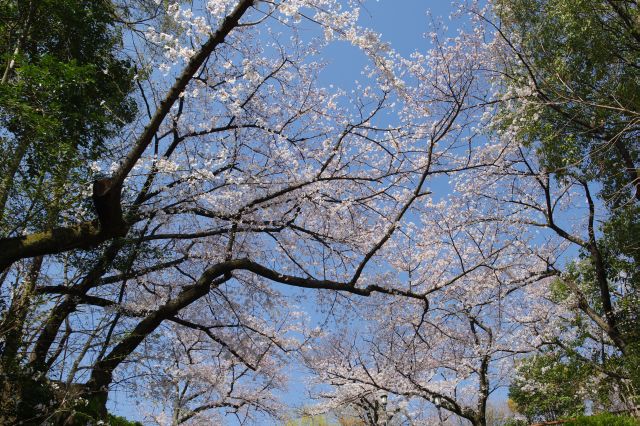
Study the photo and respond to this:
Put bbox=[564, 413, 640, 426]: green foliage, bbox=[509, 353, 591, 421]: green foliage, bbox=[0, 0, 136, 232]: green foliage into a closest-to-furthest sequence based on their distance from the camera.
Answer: bbox=[0, 0, 136, 232]: green foliage < bbox=[564, 413, 640, 426]: green foliage < bbox=[509, 353, 591, 421]: green foliage

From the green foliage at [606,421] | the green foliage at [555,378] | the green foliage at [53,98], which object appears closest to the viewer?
the green foliage at [53,98]

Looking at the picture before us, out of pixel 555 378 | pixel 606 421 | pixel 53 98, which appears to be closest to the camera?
pixel 53 98

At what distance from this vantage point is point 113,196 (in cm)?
385

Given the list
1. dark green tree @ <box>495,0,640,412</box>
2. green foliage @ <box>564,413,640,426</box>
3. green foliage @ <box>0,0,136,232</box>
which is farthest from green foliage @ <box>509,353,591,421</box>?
green foliage @ <box>0,0,136,232</box>

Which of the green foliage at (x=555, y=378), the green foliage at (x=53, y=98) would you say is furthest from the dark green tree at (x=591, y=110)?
the green foliage at (x=53, y=98)

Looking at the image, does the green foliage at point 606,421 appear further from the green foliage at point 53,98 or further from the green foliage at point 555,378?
the green foliage at point 53,98

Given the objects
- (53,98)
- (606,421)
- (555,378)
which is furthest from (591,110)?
(53,98)

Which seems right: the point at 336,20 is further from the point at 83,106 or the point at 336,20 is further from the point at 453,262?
the point at 453,262

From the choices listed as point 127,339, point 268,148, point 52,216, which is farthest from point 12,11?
point 127,339

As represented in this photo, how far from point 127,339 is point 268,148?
2.90 meters

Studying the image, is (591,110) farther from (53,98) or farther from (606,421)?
(53,98)

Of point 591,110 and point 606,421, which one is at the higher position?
point 591,110

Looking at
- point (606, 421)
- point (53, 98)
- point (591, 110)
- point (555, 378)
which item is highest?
point (591, 110)

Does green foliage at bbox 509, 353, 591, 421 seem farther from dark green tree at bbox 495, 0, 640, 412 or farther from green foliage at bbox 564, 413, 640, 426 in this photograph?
green foliage at bbox 564, 413, 640, 426
